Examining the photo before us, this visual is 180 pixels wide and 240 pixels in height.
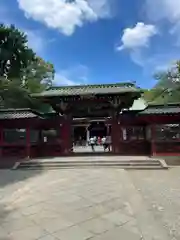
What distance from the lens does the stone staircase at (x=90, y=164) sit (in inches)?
571

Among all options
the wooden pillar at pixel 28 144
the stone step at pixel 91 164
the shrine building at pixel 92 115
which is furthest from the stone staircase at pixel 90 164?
the shrine building at pixel 92 115

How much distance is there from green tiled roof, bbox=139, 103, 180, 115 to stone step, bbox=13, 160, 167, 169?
3.37 m

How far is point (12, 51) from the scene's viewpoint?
37875 mm

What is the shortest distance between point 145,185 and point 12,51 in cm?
3222

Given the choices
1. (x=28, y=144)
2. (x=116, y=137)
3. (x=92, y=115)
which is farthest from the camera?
(x=92, y=115)

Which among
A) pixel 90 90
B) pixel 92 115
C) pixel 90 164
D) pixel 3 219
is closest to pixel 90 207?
pixel 3 219

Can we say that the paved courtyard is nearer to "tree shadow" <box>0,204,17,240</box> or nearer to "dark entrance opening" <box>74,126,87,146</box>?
"tree shadow" <box>0,204,17,240</box>

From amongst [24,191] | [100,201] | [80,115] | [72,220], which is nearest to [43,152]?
[80,115]

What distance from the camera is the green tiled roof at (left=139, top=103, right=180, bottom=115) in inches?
669

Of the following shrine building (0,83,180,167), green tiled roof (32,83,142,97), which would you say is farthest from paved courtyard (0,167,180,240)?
green tiled roof (32,83,142,97)

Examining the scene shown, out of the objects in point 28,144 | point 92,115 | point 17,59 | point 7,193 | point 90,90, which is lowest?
point 7,193

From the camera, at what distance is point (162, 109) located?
17672 mm

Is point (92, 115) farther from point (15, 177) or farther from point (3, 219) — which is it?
point (3, 219)

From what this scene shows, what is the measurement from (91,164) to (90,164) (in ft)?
0.17
